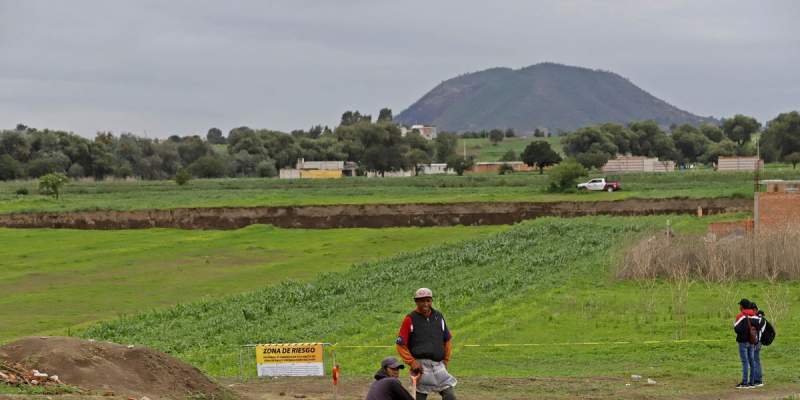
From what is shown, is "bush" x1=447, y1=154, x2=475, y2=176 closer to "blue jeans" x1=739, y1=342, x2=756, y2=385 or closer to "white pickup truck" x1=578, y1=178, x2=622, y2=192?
"white pickup truck" x1=578, y1=178, x2=622, y2=192

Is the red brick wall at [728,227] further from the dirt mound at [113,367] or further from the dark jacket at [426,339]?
the dark jacket at [426,339]

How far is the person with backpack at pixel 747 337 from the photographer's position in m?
22.8

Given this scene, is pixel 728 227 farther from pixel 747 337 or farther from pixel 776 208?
pixel 747 337

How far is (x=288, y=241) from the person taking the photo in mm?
72375

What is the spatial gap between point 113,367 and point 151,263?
41.0 metres

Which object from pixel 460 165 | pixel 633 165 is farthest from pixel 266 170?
pixel 633 165

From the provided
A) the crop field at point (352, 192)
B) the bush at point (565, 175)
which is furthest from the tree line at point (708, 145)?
the bush at point (565, 175)

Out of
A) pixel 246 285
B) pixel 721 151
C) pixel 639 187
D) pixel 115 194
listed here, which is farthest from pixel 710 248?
pixel 721 151

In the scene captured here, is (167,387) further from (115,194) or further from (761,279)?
(115,194)

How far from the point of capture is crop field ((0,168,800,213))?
95438mm

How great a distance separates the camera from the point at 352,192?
113 m

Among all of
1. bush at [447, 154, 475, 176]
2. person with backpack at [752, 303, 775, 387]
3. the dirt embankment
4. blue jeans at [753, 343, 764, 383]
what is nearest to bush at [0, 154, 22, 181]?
bush at [447, 154, 475, 176]

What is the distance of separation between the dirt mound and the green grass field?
15.6 m

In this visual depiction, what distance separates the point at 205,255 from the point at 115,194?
5779 cm
